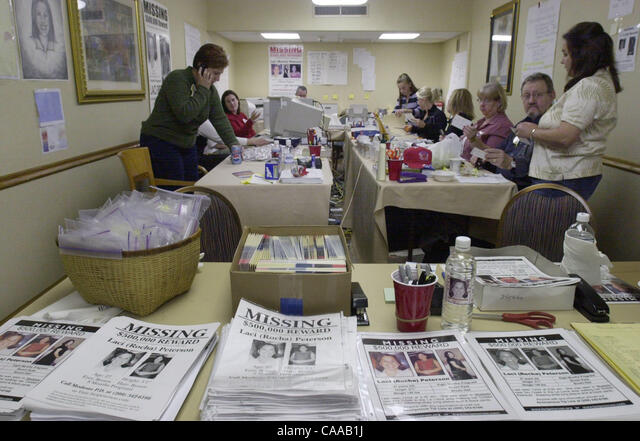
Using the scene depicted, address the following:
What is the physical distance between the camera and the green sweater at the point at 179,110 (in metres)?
2.80

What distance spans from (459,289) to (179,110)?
234 centimetres

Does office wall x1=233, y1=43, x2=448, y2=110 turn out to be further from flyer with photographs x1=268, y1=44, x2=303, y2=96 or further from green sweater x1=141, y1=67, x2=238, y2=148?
green sweater x1=141, y1=67, x2=238, y2=148

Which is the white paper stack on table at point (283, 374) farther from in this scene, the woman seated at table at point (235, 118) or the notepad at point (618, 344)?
the woman seated at table at point (235, 118)

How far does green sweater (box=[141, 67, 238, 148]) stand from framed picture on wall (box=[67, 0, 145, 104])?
43cm

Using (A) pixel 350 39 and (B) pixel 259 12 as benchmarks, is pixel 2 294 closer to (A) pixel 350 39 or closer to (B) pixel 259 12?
(B) pixel 259 12

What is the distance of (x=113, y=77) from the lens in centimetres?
323

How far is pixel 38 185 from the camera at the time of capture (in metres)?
2.33

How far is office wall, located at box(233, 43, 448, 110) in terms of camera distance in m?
7.27

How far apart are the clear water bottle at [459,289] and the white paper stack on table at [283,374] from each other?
0.23m

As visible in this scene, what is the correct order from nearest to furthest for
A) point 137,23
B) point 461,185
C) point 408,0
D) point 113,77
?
1. point 461,185
2. point 113,77
3. point 137,23
4. point 408,0

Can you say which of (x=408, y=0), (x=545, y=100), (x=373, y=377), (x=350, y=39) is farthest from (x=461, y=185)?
(x=350, y=39)

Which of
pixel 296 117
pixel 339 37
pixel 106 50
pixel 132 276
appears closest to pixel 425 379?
pixel 132 276
